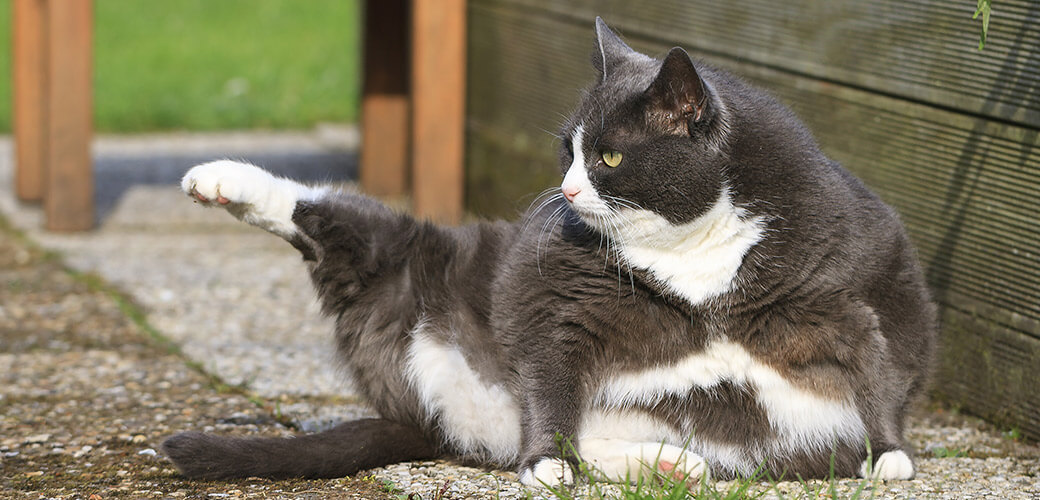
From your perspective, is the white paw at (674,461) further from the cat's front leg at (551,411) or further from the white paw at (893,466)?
the white paw at (893,466)

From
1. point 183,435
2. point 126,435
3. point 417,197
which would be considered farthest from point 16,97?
point 183,435

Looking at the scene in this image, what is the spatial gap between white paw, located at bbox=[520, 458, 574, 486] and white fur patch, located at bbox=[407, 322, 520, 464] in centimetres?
21

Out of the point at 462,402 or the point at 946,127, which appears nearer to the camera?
the point at 462,402

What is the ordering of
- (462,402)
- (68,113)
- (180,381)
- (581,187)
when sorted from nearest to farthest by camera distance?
(581,187) → (462,402) → (180,381) → (68,113)

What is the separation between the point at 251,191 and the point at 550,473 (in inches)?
37.7

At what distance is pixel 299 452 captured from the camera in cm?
255

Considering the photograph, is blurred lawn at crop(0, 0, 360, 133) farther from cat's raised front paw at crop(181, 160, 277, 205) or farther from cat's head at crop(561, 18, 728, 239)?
cat's head at crop(561, 18, 728, 239)

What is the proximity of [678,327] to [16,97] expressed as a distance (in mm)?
A: 5017

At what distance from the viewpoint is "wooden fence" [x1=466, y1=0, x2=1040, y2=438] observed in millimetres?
3084

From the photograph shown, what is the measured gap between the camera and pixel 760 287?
2443 millimetres

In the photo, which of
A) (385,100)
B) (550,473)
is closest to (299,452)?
(550,473)

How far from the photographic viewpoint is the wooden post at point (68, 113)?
5289 mm

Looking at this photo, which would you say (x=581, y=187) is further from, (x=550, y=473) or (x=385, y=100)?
(x=385, y=100)

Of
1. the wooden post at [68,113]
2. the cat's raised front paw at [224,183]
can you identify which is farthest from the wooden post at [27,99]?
the cat's raised front paw at [224,183]
